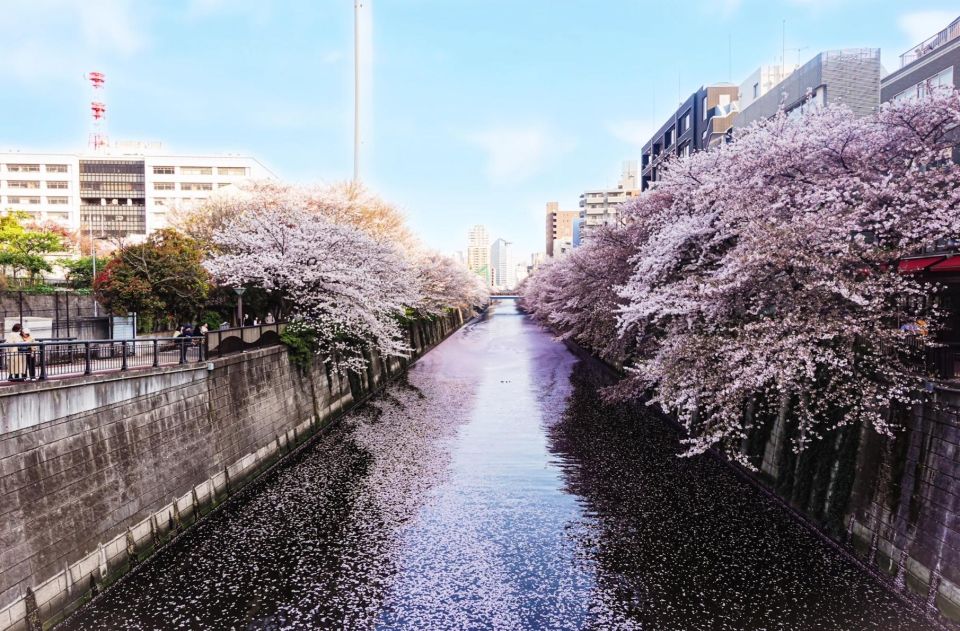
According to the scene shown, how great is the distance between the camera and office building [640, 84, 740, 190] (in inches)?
1816

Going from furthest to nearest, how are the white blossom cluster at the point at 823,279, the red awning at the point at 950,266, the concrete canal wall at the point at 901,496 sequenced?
the red awning at the point at 950,266 < the white blossom cluster at the point at 823,279 < the concrete canal wall at the point at 901,496

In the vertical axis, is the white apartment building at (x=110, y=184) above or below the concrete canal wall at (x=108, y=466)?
above

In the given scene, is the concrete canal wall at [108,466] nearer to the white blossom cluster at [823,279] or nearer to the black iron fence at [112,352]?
the black iron fence at [112,352]

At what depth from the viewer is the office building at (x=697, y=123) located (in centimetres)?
4612

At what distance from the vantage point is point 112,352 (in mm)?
15531

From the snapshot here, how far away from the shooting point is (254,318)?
3516cm

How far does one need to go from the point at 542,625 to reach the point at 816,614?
5.51 meters

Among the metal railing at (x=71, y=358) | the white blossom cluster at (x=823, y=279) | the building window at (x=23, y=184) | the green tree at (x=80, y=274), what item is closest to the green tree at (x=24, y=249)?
the green tree at (x=80, y=274)

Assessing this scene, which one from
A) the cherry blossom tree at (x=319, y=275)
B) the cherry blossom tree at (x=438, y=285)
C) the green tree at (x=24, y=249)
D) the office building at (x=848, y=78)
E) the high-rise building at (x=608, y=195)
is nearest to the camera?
the cherry blossom tree at (x=319, y=275)

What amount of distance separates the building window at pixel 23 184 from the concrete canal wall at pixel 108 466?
82.5 m

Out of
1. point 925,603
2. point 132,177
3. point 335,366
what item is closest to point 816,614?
point 925,603

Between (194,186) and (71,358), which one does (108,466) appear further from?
(194,186)

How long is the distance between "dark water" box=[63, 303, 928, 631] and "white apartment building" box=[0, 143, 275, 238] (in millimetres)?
72529

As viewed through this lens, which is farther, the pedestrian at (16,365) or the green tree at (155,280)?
the green tree at (155,280)
